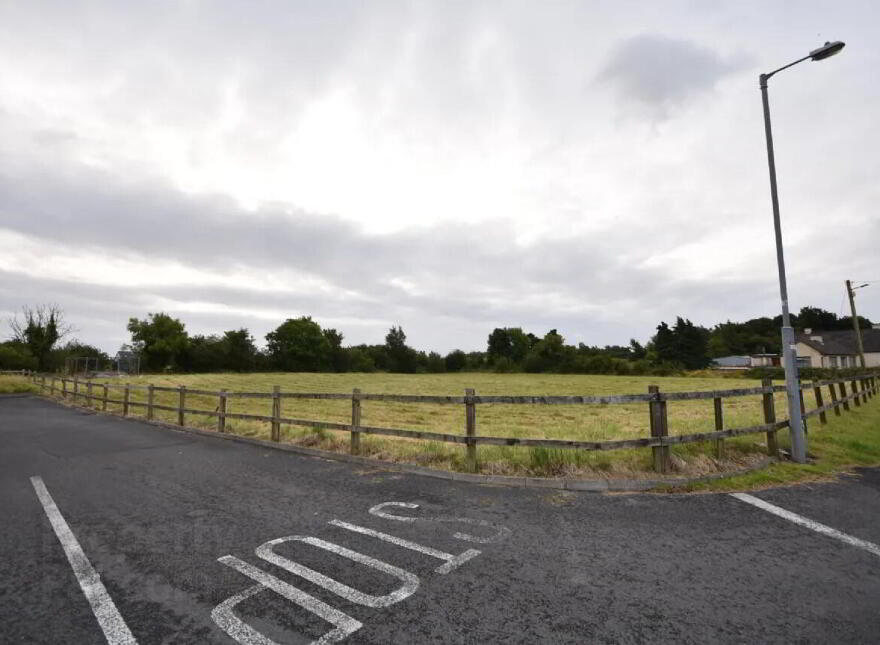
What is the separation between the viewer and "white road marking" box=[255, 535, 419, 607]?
3.45m

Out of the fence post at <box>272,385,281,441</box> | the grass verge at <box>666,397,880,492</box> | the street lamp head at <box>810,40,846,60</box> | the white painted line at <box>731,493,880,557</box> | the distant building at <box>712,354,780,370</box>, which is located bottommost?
the white painted line at <box>731,493,880,557</box>

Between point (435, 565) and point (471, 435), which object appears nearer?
point (435, 565)

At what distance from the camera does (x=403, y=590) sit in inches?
141

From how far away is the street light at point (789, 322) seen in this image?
7.82m

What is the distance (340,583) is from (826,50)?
10712 mm

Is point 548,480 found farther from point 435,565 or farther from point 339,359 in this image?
point 339,359

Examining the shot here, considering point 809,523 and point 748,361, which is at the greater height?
point 748,361

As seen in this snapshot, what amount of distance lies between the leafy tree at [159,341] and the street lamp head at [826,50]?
3131 inches

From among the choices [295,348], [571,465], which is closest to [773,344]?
[295,348]

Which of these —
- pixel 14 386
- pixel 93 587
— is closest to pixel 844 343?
pixel 93 587

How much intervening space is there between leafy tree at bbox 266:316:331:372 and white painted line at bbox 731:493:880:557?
87.3 m

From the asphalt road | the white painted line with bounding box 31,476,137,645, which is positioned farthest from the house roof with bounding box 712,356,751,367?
the white painted line with bounding box 31,476,137,645

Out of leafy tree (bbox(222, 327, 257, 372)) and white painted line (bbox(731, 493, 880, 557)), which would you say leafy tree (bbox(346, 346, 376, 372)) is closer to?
leafy tree (bbox(222, 327, 257, 372))

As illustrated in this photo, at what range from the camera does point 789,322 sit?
8.13 m
